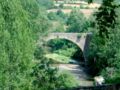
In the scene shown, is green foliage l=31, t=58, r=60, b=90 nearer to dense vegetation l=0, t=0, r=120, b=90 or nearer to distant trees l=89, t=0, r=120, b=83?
dense vegetation l=0, t=0, r=120, b=90

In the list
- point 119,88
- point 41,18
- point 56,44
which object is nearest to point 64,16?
point 56,44

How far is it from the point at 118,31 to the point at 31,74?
11.8 metres

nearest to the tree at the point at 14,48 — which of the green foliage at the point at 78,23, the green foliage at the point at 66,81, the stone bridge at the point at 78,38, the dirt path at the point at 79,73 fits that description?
the green foliage at the point at 66,81

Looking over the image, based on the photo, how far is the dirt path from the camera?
2933 centimetres

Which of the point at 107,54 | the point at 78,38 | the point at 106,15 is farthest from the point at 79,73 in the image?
the point at 106,15

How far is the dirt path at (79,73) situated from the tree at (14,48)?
27.5 feet

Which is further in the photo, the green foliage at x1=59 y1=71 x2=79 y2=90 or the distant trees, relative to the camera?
the distant trees

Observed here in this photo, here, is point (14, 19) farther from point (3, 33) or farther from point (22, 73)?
point (22, 73)

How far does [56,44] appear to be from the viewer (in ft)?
172

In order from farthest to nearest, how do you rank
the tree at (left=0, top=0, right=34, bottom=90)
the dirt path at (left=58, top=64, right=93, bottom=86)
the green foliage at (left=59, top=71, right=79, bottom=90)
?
the dirt path at (left=58, top=64, right=93, bottom=86) → the green foliage at (left=59, top=71, right=79, bottom=90) → the tree at (left=0, top=0, right=34, bottom=90)

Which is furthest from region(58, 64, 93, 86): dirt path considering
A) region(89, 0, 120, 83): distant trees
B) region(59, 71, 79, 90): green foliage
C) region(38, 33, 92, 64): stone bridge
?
region(59, 71, 79, 90): green foliage

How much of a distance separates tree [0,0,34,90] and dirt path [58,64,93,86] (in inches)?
330

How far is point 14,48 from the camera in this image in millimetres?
18016

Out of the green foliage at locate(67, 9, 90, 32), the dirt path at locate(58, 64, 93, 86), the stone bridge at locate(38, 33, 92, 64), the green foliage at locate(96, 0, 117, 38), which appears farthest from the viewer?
the green foliage at locate(67, 9, 90, 32)
